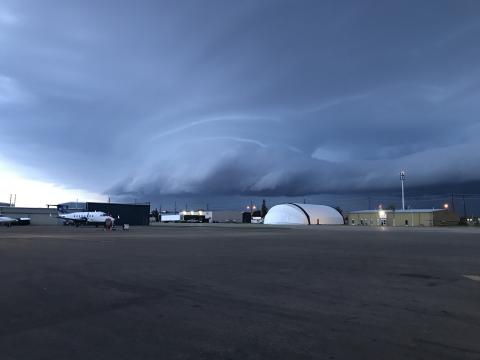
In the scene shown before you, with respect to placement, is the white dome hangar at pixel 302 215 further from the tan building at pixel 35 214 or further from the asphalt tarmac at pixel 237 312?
the asphalt tarmac at pixel 237 312

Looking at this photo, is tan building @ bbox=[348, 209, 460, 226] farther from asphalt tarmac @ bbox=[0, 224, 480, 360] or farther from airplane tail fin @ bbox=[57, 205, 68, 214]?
asphalt tarmac @ bbox=[0, 224, 480, 360]

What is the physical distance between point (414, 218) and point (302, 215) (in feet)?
104

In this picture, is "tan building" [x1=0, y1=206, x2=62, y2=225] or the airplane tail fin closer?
the airplane tail fin

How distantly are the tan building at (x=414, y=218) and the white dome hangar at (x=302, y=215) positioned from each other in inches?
390

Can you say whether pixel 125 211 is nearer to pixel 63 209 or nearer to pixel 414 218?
pixel 63 209

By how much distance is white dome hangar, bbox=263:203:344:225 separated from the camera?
447 feet

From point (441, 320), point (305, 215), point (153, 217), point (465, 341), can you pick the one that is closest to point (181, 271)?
point (441, 320)

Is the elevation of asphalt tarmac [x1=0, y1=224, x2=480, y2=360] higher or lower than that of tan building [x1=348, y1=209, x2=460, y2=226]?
lower

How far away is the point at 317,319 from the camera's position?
8.63m

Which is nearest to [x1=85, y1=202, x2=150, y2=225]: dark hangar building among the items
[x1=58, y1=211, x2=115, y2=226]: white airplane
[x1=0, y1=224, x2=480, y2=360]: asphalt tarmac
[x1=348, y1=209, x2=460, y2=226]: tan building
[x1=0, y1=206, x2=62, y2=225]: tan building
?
[x1=58, y1=211, x2=115, y2=226]: white airplane

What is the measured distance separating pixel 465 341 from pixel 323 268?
1008 cm

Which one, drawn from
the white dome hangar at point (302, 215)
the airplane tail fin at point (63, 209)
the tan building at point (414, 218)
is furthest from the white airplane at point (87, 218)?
the tan building at point (414, 218)

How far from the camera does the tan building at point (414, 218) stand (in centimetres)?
12212

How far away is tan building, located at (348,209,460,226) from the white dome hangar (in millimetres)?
9912
